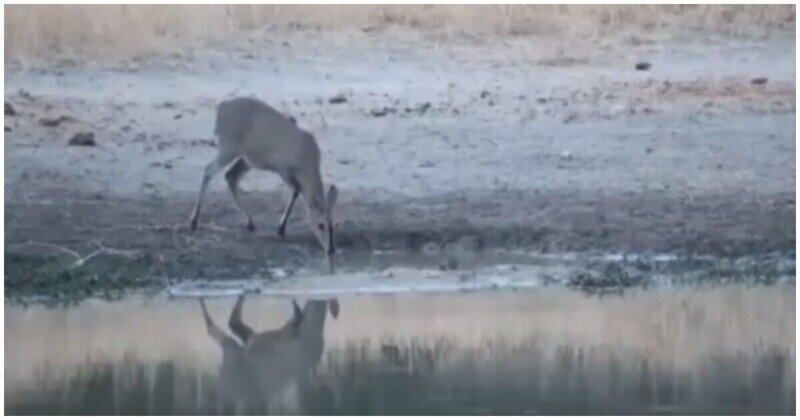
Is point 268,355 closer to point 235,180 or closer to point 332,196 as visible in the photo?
point 332,196

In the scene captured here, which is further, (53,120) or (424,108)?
(424,108)

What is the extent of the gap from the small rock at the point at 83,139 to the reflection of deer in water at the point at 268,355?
1251mm

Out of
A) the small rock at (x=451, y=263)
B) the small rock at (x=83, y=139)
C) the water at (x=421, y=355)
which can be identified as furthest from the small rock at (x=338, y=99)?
the small rock at (x=83, y=139)

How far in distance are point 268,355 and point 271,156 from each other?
1.74m

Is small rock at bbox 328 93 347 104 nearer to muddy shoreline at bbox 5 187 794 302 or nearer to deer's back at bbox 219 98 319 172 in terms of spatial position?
deer's back at bbox 219 98 319 172

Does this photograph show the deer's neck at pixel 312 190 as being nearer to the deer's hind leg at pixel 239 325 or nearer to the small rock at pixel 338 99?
the small rock at pixel 338 99

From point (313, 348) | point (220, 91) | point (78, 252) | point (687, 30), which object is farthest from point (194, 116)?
point (687, 30)

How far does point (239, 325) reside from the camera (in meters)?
9.78

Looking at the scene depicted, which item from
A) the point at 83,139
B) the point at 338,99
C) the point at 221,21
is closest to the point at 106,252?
the point at 83,139

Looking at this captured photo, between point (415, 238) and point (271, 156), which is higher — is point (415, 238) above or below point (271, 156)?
below

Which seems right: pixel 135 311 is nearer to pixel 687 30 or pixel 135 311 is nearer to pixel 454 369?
pixel 454 369

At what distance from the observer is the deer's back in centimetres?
1069

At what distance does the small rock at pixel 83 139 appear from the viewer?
35.2 ft

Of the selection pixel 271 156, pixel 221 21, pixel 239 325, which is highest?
pixel 221 21
